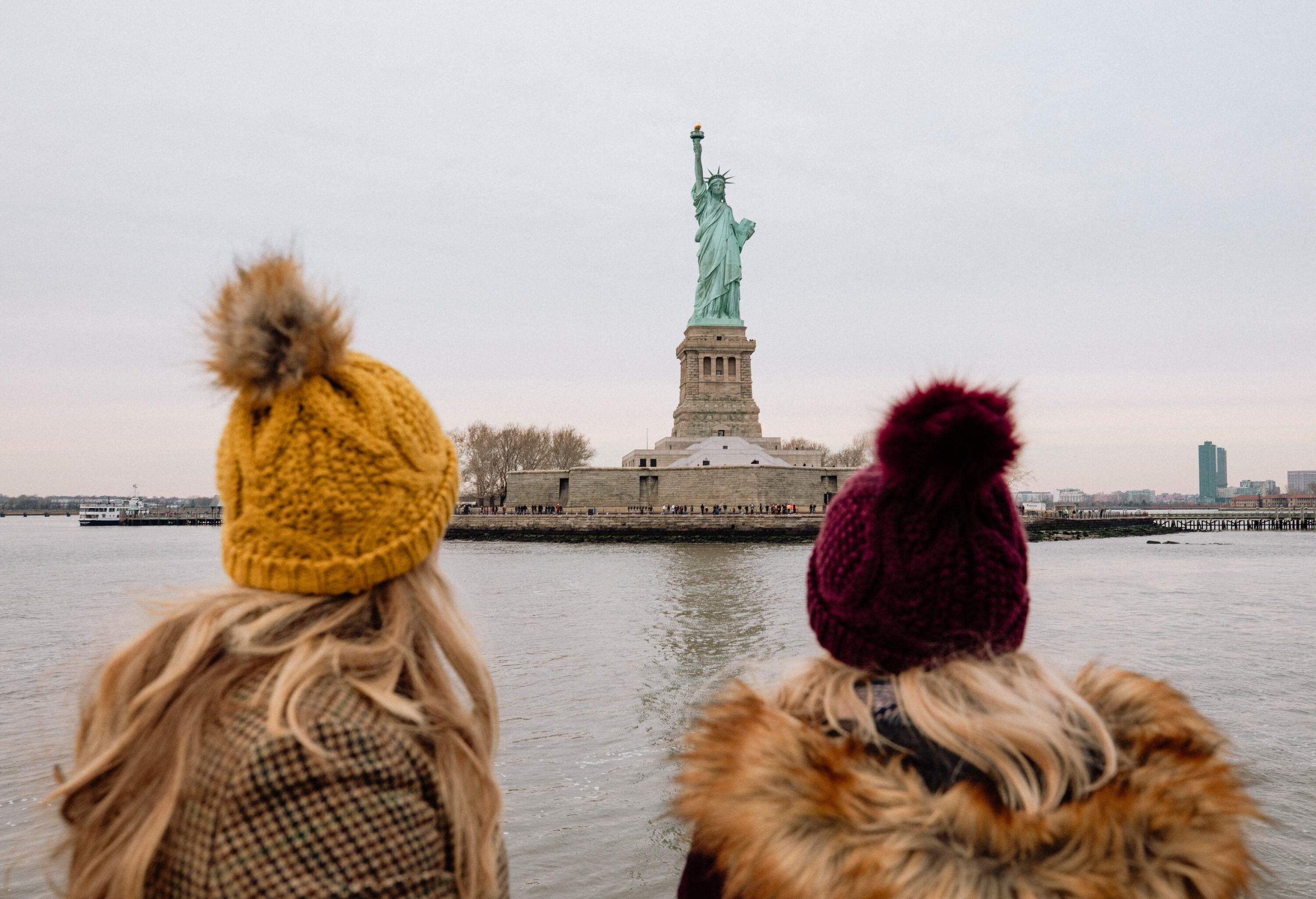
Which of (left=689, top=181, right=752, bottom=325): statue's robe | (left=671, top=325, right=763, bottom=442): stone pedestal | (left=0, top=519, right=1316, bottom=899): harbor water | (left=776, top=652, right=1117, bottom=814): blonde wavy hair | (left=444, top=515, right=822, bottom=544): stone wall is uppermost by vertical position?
(left=689, top=181, right=752, bottom=325): statue's robe

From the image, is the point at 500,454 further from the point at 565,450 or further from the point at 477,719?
the point at 477,719

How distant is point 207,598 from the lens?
5.03 feet

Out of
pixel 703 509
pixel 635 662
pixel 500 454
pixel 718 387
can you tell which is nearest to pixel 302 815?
pixel 635 662

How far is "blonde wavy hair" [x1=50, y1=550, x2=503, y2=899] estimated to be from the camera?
1.33 m

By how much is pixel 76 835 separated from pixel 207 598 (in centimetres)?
38

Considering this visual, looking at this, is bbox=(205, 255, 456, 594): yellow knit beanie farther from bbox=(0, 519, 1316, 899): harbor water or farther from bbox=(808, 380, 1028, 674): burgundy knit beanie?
bbox=(808, 380, 1028, 674): burgundy knit beanie

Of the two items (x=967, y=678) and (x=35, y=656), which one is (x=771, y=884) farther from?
(x=35, y=656)

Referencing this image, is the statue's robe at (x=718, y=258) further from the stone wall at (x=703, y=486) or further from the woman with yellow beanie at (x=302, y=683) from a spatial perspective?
the woman with yellow beanie at (x=302, y=683)

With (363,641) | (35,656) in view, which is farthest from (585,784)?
(35,656)

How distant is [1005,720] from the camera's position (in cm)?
135

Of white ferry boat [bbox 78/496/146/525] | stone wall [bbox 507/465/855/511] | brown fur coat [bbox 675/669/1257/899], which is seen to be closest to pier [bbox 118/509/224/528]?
white ferry boat [bbox 78/496/146/525]

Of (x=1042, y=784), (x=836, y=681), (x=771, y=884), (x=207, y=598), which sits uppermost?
(x=207, y=598)

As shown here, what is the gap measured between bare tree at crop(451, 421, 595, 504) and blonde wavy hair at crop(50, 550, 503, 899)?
63597 mm

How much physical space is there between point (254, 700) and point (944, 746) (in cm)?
97
